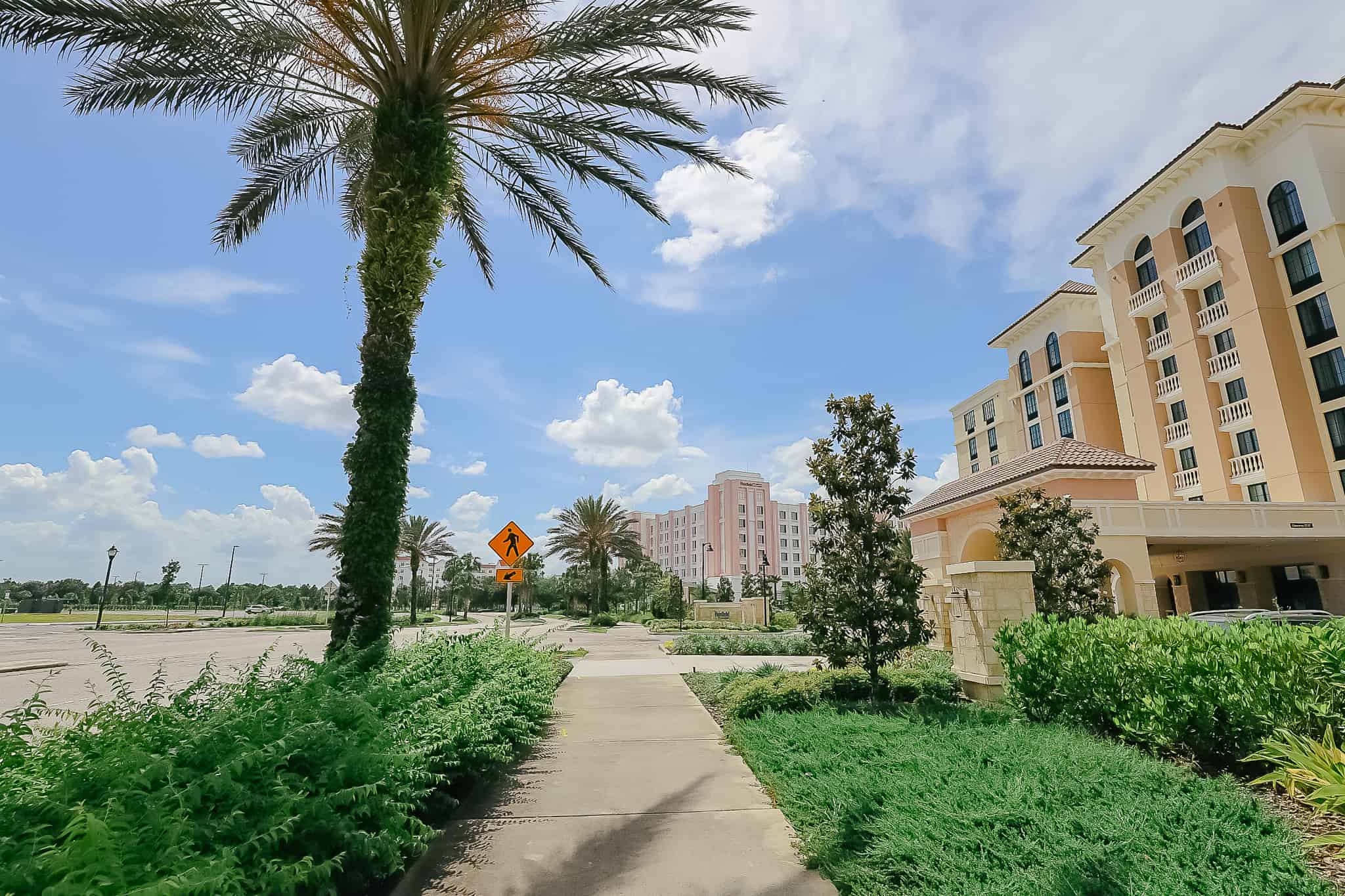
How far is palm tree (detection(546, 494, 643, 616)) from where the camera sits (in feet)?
159

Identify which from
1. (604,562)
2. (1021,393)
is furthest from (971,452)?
(604,562)

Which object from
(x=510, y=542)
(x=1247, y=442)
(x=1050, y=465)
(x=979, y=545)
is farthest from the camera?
(x=1247, y=442)

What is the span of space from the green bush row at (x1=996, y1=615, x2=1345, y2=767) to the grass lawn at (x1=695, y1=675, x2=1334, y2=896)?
50 centimetres

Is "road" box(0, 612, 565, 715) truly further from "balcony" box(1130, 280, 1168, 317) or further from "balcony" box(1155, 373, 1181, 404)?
"balcony" box(1130, 280, 1168, 317)

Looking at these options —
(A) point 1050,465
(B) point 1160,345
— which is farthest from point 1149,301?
(A) point 1050,465

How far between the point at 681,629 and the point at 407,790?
104 feet

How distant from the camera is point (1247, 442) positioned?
2816 cm

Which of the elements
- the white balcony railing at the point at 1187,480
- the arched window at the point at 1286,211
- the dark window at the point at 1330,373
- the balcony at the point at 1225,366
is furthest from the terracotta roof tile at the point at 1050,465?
the arched window at the point at 1286,211

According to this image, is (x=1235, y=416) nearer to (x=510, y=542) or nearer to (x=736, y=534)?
(x=510, y=542)

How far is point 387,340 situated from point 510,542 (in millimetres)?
7741

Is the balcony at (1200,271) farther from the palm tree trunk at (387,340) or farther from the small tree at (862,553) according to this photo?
the palm tree trunk at (387,340)

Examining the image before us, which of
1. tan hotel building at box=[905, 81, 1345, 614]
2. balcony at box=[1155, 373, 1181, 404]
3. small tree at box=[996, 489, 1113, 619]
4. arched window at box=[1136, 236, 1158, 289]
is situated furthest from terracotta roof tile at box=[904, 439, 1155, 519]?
arched window at box=[1136, 236, 1158, 289]

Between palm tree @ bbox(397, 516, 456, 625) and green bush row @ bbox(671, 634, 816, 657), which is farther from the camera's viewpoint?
palm tree @ bbox(397, 516, 456, 625)

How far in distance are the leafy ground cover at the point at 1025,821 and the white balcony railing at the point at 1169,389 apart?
32.2 meters
